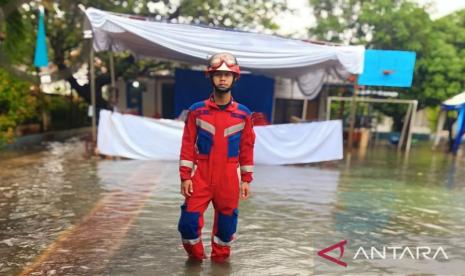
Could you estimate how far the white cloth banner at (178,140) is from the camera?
9195 mm

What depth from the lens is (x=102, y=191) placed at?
255 inches

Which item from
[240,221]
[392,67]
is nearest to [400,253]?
[240,221]

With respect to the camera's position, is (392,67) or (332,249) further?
(392,67)

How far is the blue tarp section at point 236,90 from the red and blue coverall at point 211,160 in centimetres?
921

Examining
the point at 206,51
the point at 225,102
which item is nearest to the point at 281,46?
the point at 206,51

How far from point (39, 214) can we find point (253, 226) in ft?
8.56

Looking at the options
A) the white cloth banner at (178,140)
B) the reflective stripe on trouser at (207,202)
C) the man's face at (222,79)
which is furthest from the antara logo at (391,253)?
the white cloth banner at (178,140)

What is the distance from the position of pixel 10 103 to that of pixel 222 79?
914 cm

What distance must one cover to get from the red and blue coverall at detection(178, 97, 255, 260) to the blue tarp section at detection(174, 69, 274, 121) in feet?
30.2

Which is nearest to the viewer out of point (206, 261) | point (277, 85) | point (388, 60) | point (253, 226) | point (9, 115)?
point (206, 261)

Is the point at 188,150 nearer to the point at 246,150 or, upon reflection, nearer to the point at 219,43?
the point at 246,150

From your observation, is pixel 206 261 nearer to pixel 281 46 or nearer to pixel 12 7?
pixel 281 46

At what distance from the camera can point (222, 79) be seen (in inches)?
139

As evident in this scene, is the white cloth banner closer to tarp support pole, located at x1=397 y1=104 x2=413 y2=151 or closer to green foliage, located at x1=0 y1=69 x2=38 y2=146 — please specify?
green foliage, located at x1=0 y1=69 x2=38 y2=146
